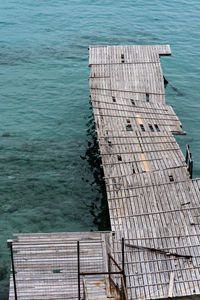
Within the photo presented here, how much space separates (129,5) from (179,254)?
227 feet

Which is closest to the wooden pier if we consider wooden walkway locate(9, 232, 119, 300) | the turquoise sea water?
wooden walkway locate(9, 232, 119, 300)

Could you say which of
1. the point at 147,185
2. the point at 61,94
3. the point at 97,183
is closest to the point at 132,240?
the point at 147,185

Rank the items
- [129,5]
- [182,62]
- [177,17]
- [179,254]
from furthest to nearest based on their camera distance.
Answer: [129,5]
[177,17]
[182,62]
[179,254]

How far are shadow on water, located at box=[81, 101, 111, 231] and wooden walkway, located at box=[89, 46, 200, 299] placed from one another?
3.99 m

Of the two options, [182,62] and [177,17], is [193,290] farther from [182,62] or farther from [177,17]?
[177,17]

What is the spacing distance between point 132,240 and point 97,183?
12.1m

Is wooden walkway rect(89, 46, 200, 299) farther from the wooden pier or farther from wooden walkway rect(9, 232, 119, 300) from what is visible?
wooden walkway rect(9, 232, 119, 300)

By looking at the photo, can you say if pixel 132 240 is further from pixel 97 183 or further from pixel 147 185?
pixel 97 183

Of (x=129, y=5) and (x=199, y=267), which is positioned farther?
(x=129, y=5)

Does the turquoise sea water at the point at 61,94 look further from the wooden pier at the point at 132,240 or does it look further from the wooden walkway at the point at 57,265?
the wooden pier at the point at 132,240

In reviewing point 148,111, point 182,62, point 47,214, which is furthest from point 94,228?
point 182,62

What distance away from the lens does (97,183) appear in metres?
39.2

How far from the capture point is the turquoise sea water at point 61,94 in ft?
120

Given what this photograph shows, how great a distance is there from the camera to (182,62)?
63.7m
